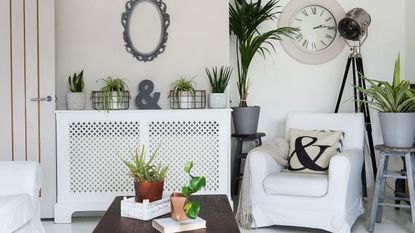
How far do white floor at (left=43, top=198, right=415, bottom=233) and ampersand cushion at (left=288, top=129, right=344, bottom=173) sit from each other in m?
0.48

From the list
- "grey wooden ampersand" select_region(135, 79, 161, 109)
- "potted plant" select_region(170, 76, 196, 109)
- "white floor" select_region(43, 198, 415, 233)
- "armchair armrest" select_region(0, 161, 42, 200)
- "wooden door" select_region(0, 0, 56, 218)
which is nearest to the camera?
"armchair armrest" select_region(0, 161, 42, 200)

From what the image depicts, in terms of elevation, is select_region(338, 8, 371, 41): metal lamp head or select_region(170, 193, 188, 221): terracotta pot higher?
select_region(338, 8, 371, 41): metal lamp head

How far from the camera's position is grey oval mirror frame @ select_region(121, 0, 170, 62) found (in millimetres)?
4172

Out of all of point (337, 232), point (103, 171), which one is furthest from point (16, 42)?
point (337, 232)

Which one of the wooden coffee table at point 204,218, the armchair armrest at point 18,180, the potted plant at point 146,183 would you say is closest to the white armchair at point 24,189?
the armchair armrest at point 18,180

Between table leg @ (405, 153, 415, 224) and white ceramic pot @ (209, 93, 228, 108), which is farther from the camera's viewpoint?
white ceramic pot @ (209, 93, 228, 108)

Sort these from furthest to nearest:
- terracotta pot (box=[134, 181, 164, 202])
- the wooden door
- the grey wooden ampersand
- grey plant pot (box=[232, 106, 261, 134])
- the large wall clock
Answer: the large wall clock → grey plant pot (box=[232, 106, 261, 134]) → the grey wooden ampersand → the wooden door → terracotta pot (box=[134, 181, 164, 202])

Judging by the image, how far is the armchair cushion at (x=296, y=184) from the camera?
3469 millimetres

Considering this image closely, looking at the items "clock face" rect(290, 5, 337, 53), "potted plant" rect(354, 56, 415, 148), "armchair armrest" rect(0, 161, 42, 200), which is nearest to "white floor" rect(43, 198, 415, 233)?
"potted plant" rect(354, 56, 415, 148)

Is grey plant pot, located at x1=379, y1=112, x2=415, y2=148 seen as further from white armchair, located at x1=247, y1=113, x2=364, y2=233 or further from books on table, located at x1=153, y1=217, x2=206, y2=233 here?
books on table, located at x1=153, y1=217, x2=206, y2=233

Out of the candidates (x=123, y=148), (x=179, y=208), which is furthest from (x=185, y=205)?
(x=123, y=148)

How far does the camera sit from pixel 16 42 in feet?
12.9

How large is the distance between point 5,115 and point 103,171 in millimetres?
898

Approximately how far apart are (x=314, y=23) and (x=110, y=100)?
7.08 ft
